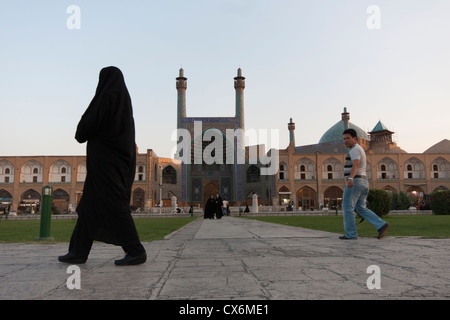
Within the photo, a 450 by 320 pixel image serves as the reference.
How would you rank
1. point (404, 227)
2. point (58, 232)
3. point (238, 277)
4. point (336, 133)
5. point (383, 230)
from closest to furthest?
point (238, 277) < point (383, 230) < point (58, 232) < point (404, 227) < point (336, 133)

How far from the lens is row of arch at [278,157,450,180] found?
3728 cm

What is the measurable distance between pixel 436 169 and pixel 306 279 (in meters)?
41.9

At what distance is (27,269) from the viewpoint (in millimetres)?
2152

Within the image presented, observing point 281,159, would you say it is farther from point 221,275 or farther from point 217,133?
point 221,275

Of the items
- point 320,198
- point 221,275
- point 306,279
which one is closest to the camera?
point 306,279

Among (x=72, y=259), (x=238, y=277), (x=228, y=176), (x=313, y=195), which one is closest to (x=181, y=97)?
(x=228, y=176)

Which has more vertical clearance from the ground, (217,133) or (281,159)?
(217,133)

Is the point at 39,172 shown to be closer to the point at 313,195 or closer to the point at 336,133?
the point at 313,195

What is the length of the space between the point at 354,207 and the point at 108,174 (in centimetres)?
305

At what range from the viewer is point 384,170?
37.5 meters

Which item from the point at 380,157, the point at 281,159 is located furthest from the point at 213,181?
the point at 380,157

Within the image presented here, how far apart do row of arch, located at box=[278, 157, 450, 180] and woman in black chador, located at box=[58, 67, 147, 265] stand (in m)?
35.3

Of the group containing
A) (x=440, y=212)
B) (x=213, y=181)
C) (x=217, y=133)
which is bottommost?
(x=440, y=212)
